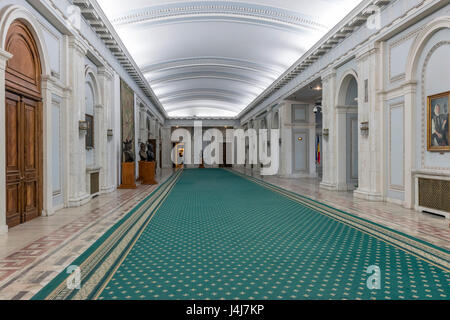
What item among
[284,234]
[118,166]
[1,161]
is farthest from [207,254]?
[118,166]

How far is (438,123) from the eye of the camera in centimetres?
563

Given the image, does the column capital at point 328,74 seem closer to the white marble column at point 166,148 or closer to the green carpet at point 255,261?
the green carpet at point 255,261

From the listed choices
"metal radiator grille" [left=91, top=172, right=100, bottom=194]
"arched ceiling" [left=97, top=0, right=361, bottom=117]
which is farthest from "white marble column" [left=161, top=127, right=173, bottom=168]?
"metal radiator grille" [left=91, top=172, right=100, bottom=194]

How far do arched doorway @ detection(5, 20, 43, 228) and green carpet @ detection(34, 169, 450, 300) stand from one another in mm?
1638

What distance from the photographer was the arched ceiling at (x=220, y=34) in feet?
30.0

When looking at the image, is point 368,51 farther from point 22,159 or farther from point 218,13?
point 22,159

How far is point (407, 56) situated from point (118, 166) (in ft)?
28.4

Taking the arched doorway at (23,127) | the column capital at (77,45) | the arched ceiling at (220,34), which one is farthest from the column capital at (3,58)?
the arched ceiling at (220,34)

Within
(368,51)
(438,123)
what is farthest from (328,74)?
(438,123)

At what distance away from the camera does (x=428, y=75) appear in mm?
5879

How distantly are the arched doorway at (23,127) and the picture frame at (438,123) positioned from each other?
684 cm

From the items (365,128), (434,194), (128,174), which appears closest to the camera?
(434,194)

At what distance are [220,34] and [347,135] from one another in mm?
5560

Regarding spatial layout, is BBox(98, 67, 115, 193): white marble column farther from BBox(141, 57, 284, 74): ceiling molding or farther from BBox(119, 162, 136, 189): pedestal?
BBox(141, 57, 284, 74): ceiling molding
